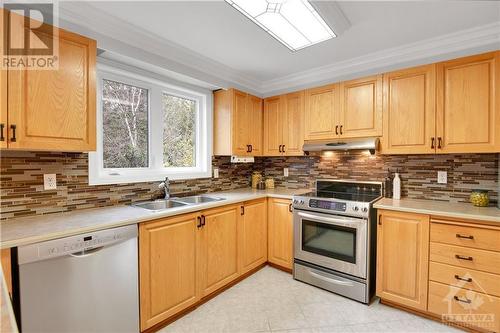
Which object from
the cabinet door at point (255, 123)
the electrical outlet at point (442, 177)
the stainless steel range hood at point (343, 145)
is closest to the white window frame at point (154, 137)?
the cabinet door at point (255, 123)

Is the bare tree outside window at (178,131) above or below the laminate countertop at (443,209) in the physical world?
above

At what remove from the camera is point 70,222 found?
5.29 feet

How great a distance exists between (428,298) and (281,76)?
2728mm

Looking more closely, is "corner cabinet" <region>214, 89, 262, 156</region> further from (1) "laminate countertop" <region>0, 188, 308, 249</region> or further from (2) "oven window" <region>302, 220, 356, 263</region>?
(2) "oven window" <region>302, 220, 356, 263</region>

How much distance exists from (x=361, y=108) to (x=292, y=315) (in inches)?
84.2

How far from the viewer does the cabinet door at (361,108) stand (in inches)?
99.4

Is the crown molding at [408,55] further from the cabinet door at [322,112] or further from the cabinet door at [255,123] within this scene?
the cabinet door at [255,123]

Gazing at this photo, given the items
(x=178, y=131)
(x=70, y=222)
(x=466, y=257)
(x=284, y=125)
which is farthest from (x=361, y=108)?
(x=70, y=222)

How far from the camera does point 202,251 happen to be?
2.26 m


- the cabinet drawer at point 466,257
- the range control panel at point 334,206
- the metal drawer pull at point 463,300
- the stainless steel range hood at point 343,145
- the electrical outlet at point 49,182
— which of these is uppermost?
the stainless steel range hood at point 343,145

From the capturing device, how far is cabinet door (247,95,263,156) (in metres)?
3.26

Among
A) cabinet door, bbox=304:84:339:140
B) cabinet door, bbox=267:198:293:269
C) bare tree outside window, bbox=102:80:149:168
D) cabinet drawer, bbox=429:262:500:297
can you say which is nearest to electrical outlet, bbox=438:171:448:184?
cabinet drawer, bbox=429:262:500:297

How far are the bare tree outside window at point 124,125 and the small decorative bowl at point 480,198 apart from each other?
123 inches

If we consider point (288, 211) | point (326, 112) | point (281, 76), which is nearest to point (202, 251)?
point (288, 211)
